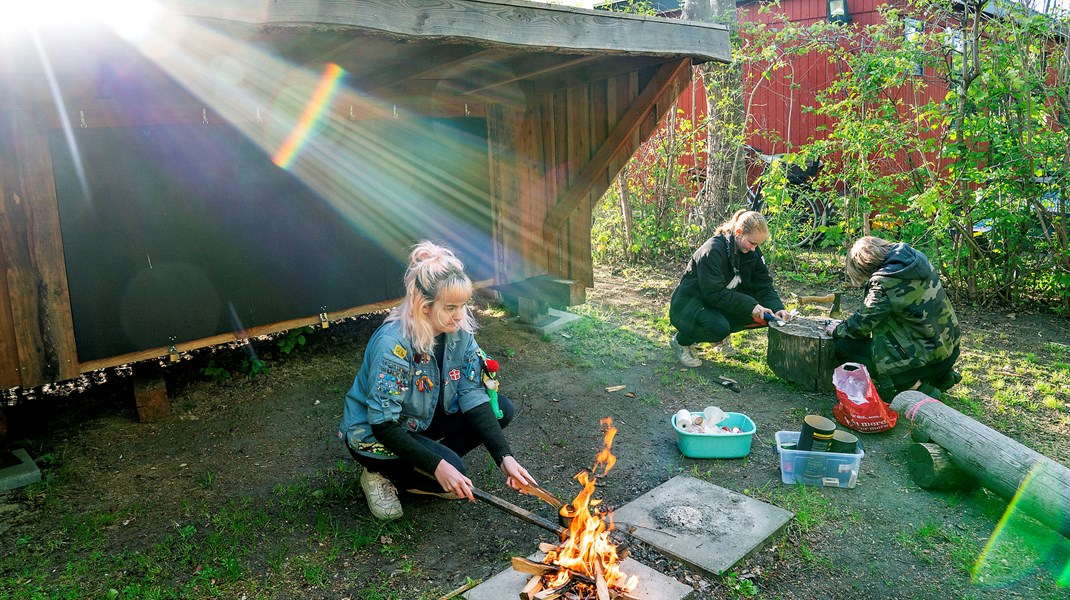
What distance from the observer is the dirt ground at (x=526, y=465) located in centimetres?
324

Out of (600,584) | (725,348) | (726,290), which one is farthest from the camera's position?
(725,348)

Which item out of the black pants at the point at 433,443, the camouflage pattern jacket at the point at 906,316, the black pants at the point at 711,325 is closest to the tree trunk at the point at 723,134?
the black pants at the point at 711,325

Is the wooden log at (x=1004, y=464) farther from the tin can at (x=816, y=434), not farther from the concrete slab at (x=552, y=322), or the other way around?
the concrete slab at (x=552, y=322)

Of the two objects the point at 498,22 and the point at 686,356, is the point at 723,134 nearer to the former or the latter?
the point at 686,356

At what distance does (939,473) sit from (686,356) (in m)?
2.51

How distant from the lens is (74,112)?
4.31m

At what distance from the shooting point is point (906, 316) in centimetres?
493

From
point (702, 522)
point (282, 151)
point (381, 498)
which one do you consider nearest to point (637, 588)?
point (702, 522)

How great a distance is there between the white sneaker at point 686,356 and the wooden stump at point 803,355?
66 centimetres

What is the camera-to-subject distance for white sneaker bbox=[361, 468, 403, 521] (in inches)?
145

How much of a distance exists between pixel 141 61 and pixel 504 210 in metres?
3.33

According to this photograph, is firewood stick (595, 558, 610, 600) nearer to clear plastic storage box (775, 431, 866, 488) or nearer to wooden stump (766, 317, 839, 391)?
clear plastic storage box (775, 431, 866, 488)

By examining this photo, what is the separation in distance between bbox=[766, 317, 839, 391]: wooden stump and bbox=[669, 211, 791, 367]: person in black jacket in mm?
241

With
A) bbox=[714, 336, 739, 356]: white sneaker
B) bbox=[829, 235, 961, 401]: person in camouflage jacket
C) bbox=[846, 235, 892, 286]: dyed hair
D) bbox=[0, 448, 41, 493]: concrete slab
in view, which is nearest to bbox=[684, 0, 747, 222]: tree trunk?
bbox=[714, 336, 739, 356]: white sneaker
